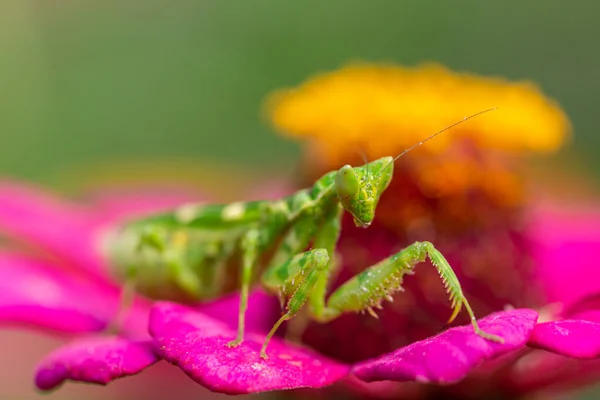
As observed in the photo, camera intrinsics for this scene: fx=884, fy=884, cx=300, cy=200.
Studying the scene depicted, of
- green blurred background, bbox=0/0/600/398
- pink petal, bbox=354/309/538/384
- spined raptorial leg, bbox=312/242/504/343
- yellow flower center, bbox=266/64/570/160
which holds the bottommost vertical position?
pink petal, bbox=354/309/538/384

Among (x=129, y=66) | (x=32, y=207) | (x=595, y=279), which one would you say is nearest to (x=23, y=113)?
(x=129, y=66)

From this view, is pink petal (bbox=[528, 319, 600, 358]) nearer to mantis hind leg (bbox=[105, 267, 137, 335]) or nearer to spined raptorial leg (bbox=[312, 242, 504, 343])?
spined raptorial leg (bbox=[312, 242, 504, 343])

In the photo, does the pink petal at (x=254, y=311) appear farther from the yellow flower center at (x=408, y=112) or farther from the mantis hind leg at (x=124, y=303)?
the yellow flower center at (x=408, y=112)

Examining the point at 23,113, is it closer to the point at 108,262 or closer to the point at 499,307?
the point at 108,262

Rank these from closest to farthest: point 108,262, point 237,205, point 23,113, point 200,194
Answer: point 237,205 → point 108,262 → point 200,194 → point 23,113

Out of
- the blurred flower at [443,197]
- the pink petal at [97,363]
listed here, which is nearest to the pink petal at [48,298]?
the pink petal at [97,363]

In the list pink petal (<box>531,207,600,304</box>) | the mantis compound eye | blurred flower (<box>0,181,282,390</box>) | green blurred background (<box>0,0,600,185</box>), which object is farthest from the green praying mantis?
green blurred background (<box>0,0,600,185</box>)
